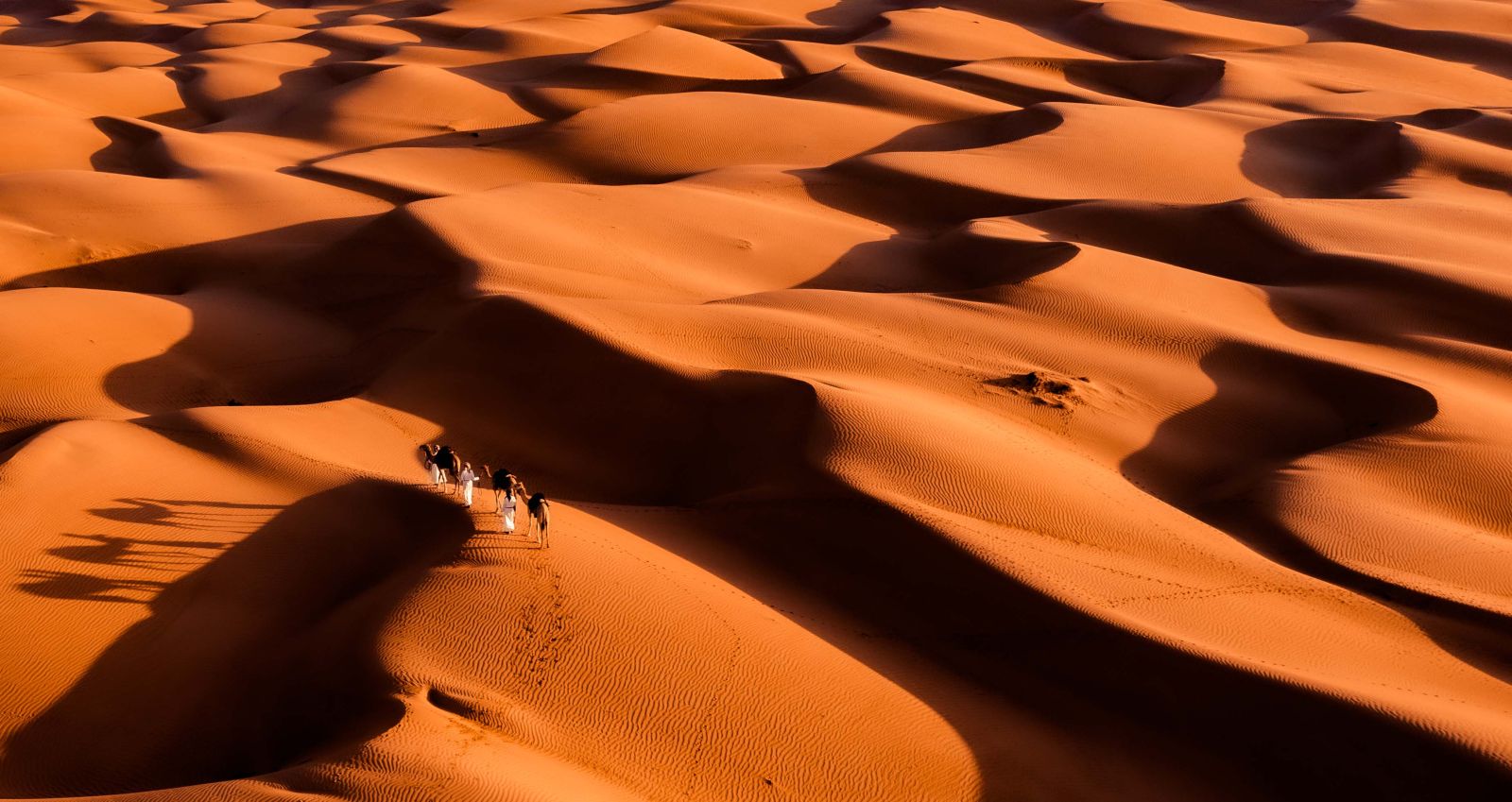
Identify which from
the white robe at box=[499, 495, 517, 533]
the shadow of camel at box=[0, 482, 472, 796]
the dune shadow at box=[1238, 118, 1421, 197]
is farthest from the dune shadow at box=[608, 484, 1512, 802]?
the dune shadow at box=[1238, 118, 1421, 197]

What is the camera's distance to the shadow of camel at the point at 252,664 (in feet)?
17.4

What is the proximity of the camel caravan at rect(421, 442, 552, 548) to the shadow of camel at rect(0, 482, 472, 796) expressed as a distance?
14 centimetres

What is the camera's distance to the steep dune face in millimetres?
5562

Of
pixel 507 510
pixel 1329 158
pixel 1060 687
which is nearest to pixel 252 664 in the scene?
pixel 507 510

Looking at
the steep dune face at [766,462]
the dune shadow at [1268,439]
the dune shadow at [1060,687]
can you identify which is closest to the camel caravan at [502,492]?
the steep dune face at [766,462]

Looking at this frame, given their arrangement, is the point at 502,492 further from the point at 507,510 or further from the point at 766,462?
the point at 766,462

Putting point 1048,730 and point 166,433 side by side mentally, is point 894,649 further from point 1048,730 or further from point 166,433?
point 166,433

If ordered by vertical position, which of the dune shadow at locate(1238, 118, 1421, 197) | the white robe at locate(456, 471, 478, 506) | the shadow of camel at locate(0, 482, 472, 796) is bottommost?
the dune shadow at locate(1238, 118, 1421, 197)

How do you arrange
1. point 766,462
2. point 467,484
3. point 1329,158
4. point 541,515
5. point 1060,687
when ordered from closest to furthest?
point 1060,687
point 541,515
point 467,484
point 766,462
point 1329,158

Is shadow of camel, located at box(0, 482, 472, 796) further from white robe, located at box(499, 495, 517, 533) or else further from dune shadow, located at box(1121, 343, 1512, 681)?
dune shadow, located at box(1121, 343, 1512, 681)

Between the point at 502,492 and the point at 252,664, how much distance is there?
136 centimetres

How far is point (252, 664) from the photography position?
5914 millimetres

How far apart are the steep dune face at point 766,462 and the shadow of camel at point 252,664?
2 centimetres

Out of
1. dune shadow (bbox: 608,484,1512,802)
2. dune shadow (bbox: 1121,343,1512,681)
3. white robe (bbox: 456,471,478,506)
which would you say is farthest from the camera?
dune shadow (bbox: 1121,343,1512,681)
